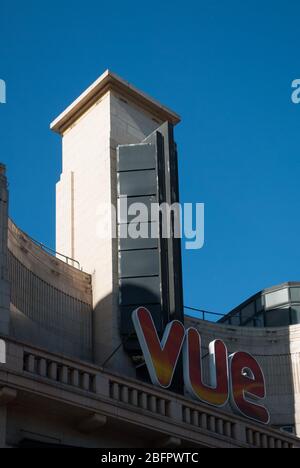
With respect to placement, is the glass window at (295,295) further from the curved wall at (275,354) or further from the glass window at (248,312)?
the curved wall at (275,354)

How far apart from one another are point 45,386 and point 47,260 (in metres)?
12.0

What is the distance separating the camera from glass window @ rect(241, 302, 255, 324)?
→ 2364 inches

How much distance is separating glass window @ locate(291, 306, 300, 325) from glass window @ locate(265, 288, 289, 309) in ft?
2.17

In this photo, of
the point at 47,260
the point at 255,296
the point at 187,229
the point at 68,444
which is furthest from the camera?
the point at 255,296

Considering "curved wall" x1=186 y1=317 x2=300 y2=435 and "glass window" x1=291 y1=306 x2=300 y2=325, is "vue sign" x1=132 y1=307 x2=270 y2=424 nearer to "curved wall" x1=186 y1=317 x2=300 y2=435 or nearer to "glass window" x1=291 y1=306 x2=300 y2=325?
"curved wall" x1=186 y1=317 x2=300 y2=435

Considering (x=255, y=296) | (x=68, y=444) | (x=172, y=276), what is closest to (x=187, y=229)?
(x=172, y=276)

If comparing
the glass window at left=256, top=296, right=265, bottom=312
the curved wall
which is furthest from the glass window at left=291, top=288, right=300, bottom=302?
the curved wall

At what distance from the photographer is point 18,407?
110ft

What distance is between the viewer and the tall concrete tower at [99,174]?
4591cm

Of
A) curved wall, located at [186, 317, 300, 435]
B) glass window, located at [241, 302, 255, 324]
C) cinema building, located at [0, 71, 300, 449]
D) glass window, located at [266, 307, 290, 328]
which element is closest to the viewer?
cinema building, located at [0, 71, 300, 449]

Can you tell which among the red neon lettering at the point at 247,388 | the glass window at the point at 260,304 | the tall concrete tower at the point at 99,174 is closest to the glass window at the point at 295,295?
the glass window at the point at 260,304
